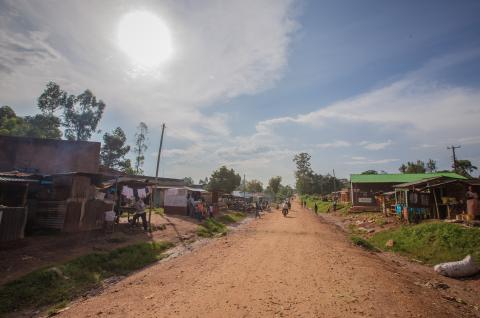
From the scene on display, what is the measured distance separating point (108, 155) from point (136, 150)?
6770 millimetres

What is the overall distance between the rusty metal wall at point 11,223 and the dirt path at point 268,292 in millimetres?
5783

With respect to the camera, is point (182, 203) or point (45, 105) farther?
point (45, 105)

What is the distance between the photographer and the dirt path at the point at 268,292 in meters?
6.70

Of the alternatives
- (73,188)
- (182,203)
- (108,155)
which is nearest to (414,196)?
(182,203)

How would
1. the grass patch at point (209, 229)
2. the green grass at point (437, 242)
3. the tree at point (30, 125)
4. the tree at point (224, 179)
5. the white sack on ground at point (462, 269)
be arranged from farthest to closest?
the tree at point (224, 179) → the tree at point (30, 125) → the grass patch at point (209, 229) → the green grass at point (437, 242) → the white sack on ground at point (462, 269)

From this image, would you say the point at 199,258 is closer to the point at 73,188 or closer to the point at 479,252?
the point at 73,188

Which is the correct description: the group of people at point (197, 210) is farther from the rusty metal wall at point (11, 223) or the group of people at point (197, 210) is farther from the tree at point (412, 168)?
the tree at point (412, 168)

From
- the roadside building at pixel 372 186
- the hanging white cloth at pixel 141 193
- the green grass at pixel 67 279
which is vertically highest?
the roadside building at pixel 372 186

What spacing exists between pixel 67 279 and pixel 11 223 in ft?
14.6

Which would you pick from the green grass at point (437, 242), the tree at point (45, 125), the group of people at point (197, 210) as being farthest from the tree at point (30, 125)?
the green grass at point (437, 242)

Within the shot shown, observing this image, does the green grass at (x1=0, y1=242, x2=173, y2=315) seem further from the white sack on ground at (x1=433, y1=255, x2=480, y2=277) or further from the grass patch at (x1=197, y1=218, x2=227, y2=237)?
the white sack on ground at (x1=433, y1=255, x2=480, y2=277)

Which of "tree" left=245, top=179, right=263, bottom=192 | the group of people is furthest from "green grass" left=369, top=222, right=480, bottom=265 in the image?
"tree" left=245, top=179, right=263, bottom=192

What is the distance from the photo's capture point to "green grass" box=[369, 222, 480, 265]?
13.8m

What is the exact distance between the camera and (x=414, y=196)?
23391 mm
